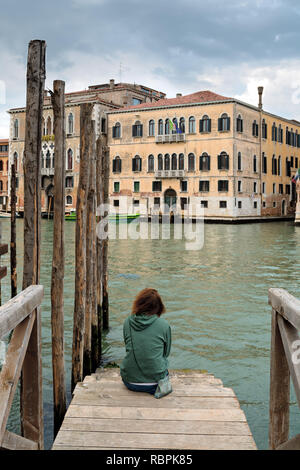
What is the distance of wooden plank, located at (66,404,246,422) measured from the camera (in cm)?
326

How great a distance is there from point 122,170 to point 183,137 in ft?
17.3

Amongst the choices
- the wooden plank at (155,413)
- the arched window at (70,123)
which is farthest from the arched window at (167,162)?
the wooden plank at (155,413)

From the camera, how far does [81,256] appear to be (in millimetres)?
4727

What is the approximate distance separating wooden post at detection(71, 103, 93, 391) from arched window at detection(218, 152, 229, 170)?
98.0 feet

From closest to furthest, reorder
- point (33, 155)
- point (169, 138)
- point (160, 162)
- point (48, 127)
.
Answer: point (33, 155), point (169, 138), point (160, 162), point (48, 127)

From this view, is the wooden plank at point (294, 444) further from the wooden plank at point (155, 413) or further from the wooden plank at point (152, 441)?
the wooden plank at point (155, 413)

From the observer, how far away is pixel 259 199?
37438mm

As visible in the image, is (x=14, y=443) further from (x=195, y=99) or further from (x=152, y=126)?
(x=152, y=126)

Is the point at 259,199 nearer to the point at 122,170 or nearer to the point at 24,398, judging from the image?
the point at 122,170

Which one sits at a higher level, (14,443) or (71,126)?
(71,126)

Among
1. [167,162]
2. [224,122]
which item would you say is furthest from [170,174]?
[224,122]

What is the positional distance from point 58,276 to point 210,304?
576 centimetres

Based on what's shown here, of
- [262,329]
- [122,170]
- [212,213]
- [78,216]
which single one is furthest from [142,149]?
[78,216]

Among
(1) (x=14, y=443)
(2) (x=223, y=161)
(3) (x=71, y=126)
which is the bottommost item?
(1) (x=14, y=443)
